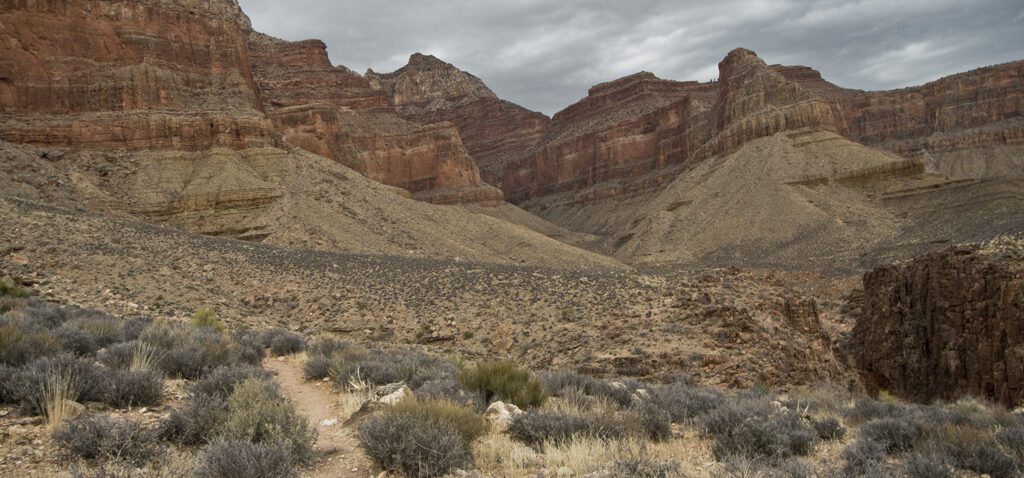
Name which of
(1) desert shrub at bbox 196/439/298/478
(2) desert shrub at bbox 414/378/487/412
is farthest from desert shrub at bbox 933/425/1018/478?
(1) desert shrub at bbox 196/439/298/478

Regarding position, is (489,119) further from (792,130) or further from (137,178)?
(137,178)

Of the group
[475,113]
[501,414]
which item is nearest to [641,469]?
[501,414]

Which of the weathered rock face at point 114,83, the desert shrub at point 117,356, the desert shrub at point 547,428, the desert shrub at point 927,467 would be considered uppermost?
the weathered rock face at point 114,83

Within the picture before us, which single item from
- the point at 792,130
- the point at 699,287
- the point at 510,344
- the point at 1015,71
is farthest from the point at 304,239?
the point at 1015,71

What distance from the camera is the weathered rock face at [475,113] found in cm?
13212

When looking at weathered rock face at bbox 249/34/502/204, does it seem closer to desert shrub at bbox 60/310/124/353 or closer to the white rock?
desert shrub at bbox 60/310/124/353

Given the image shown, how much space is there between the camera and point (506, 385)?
8.23 m

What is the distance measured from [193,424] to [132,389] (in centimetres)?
169

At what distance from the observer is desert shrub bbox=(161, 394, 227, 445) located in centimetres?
554

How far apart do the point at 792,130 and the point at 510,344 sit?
209ft

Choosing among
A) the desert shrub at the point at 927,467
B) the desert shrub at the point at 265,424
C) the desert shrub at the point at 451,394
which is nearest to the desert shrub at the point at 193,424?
the desert shrub at the point at 265,424

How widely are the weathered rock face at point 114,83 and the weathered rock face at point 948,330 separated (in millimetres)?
43284

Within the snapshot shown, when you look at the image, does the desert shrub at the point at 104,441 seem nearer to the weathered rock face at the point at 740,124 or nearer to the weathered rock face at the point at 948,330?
the weathered rock face at the point at 948,330

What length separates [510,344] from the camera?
17.5m
